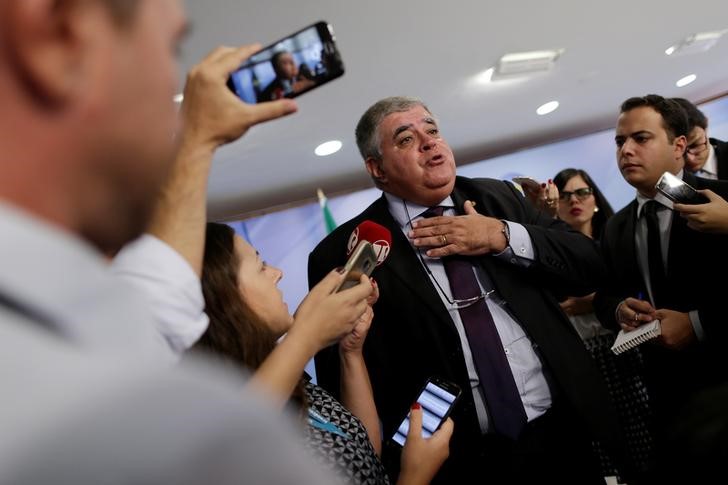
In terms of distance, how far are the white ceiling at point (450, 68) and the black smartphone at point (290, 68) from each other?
169 cm

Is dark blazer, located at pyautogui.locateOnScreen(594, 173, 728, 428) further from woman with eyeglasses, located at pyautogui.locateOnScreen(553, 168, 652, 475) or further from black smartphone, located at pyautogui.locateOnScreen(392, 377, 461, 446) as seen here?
black smartphone, located at pyautogui.locateOnScreen(392, 377, 461, 446)

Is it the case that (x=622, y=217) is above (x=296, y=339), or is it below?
below

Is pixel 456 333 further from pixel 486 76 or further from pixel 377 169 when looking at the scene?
pixel 486 76

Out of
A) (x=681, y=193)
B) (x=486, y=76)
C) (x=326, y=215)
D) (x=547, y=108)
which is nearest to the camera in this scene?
(x=681, y=193)

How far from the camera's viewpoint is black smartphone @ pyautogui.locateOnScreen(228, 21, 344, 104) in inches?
39.8

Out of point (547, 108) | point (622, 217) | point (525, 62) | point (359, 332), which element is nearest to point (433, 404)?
point (359, 332)

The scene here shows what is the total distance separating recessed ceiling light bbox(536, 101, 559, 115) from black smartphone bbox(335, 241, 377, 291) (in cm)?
517

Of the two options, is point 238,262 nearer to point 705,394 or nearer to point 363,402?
point 363,402

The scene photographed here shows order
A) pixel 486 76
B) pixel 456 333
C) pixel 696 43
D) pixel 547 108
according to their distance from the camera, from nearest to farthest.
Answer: pixel 456 333 → pixel 486 76 → pixel 696 43 → pixel 547 108

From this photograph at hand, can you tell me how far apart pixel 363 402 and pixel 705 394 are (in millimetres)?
1180

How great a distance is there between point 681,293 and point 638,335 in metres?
0.33

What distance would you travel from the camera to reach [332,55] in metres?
1.08

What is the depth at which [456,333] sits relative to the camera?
1.73 meters

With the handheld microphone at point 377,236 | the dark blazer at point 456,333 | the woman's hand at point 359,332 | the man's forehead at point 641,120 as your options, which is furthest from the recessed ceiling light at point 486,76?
the woman's hand at point 359,332
